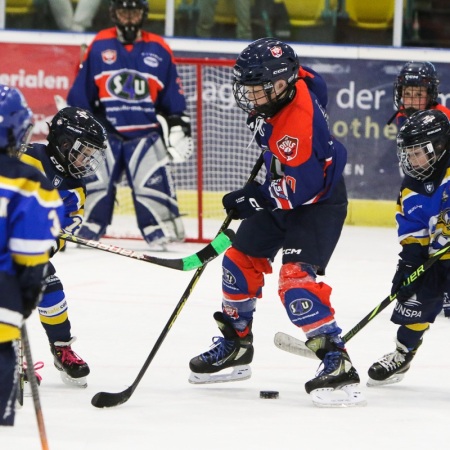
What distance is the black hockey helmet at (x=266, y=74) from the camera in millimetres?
3865

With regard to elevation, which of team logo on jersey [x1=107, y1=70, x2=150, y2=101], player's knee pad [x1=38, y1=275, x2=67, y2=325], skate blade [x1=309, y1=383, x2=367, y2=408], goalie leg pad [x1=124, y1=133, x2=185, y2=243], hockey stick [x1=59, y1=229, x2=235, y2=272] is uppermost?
hockey stick [x1=59, y1=229, x2=235, y2=272]

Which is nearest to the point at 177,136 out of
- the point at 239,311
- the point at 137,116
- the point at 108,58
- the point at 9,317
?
the point at 137,116

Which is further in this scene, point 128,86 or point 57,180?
point 128,86

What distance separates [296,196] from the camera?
3908 millimetres

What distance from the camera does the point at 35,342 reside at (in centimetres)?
476


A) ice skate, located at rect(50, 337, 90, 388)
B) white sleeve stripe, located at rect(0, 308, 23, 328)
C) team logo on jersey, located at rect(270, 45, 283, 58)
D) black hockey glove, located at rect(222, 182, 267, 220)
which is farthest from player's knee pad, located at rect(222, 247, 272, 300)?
white sleeve stripe, located at rect(0, 308, 23, 328)

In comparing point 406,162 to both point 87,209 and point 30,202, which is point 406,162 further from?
point 87,209

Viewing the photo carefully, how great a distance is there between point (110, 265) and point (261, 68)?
293cm

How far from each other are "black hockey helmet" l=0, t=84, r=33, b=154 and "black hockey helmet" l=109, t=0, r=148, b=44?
13.2ft

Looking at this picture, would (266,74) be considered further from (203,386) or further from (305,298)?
(203,386)

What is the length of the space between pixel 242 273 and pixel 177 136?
2.88 m

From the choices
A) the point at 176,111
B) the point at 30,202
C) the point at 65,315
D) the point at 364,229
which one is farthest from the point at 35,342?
the point at 364,229

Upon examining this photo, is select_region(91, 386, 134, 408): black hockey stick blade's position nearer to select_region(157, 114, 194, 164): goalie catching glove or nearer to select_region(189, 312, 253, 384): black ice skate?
select_region(189, 312, 253, 384): black ice skate

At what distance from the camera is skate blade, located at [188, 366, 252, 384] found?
14.1 ft
